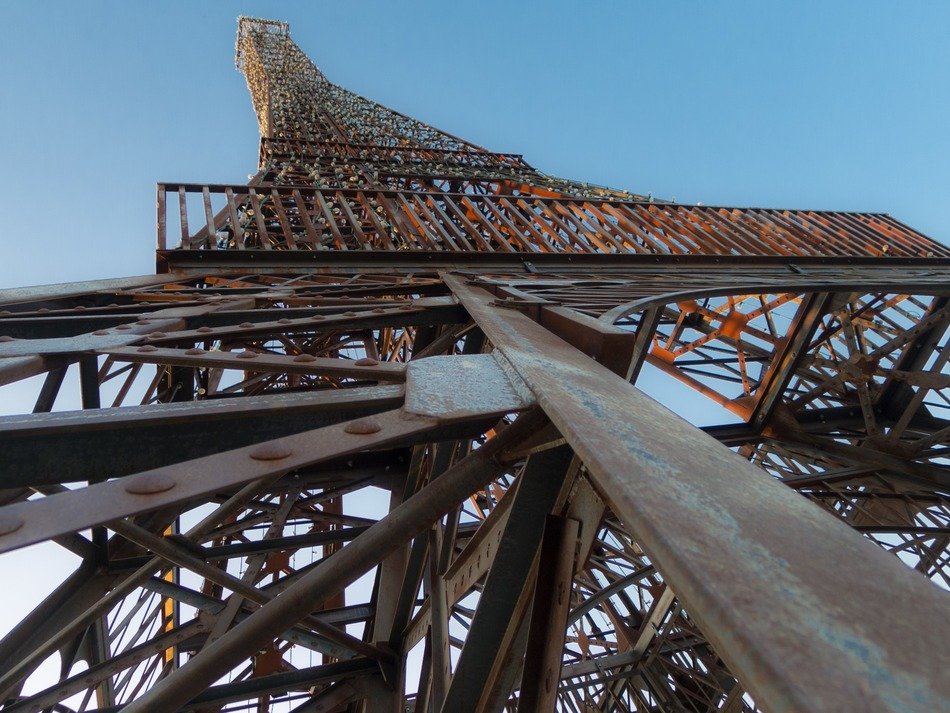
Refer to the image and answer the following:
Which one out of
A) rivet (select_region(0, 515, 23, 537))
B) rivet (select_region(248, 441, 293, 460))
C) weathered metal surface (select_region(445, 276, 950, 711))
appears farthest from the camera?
rivet (select_region(248, 441, 293, 460))

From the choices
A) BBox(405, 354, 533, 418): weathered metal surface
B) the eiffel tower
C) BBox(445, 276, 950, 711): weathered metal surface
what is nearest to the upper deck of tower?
the eiffel tower

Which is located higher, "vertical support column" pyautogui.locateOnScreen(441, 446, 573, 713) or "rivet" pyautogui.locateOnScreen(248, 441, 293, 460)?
"rivet" pyautogui.locateOnScreen(248, 441, 293, 460)

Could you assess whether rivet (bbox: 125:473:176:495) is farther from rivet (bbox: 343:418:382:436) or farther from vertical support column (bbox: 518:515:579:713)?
vertical support column (bbox: 518:515:579:713)

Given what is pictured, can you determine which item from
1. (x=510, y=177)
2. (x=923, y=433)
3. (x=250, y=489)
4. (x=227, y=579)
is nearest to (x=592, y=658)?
(x=923, y=433)

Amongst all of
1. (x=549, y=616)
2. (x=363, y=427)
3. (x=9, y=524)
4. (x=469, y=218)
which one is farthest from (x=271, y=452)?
(x=469, y=218)

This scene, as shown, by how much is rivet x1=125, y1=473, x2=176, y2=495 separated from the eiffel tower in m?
0.01

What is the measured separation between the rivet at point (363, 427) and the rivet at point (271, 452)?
16 cm

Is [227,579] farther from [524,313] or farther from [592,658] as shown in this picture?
[592,658]

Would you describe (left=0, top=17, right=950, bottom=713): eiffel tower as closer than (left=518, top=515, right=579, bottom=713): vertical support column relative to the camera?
Yes

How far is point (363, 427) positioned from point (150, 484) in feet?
1.58

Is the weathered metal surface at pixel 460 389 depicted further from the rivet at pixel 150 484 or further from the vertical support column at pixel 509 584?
the rivet at pixel 150 484

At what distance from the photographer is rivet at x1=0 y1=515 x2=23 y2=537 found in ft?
3.64

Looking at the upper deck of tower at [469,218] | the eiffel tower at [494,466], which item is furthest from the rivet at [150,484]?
the upper deck of tower at [469,218]

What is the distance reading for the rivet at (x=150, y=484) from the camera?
4.12ft
